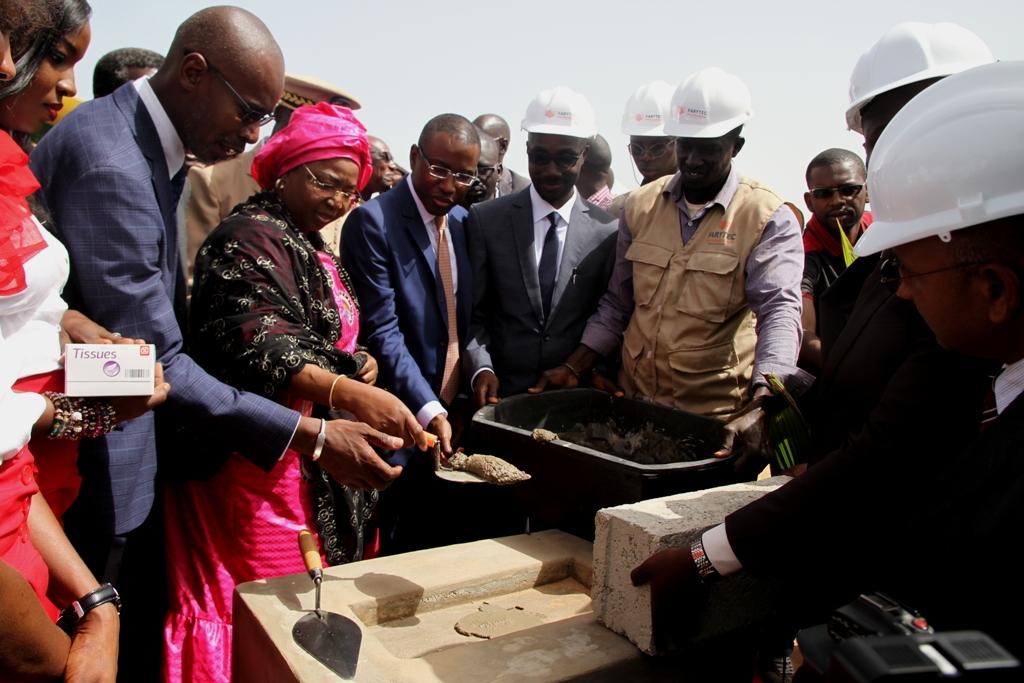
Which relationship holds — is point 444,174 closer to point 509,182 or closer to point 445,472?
point 445,472

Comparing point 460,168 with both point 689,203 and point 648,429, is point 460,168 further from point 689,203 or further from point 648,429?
point 648,429

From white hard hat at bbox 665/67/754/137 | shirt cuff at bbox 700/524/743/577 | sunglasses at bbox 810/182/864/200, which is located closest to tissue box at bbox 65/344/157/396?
shirt cuff at bbox 700/524/743/577

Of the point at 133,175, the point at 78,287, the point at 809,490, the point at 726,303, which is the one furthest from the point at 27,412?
the point at 726,303

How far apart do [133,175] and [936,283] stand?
1.92 m

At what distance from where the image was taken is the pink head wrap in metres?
2.42

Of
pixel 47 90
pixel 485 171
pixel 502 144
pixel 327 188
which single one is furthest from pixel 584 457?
pixel 502 144

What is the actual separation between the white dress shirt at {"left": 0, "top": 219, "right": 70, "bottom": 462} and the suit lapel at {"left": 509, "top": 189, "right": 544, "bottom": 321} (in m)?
1.94

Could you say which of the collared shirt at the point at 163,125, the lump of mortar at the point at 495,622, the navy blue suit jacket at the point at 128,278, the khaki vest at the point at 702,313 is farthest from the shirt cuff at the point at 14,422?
the khaki vest at the point at 702,313

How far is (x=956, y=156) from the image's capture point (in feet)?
3.91

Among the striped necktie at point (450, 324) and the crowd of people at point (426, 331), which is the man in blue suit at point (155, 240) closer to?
the crowd of people at point (426, 331)

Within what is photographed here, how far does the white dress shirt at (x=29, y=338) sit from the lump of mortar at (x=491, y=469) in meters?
1.10

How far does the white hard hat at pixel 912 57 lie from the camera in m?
2.19

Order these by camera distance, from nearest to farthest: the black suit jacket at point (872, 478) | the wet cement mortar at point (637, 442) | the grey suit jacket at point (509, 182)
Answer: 1. the black suit jacket at point (872, 478)
2. the wet cement mortar at point (637, 442)
3. the grey suit jacket at point (509, 182)

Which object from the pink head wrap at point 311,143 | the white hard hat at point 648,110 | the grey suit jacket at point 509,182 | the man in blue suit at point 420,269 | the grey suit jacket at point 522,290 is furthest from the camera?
the white hard hat at point 648,110
